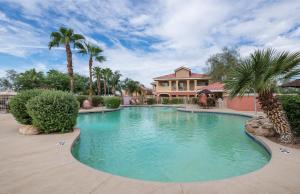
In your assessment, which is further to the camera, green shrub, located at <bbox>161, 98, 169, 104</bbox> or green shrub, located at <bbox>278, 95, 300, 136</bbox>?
green shrub, located at <bbox>161, 98, 169, 104</bbox>

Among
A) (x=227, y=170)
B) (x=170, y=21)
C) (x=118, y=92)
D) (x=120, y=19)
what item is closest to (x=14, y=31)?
(x=120, y=19)

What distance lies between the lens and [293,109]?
6.83m

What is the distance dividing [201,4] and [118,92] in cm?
4802

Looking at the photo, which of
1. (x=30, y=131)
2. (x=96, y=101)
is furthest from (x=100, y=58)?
(x=30, y=131)

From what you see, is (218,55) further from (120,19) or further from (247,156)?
(247,156)

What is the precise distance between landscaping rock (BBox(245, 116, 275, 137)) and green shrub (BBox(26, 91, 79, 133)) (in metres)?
8.33

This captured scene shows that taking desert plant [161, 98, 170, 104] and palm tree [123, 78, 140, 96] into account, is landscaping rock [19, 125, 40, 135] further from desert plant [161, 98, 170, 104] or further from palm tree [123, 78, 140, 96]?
palm tree [123, 78, 140, 96]

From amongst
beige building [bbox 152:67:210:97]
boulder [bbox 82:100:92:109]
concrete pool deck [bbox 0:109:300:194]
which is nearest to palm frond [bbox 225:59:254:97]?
concrete pool deck [bbox 0:109:300:194]

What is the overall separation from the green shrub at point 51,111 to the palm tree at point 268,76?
23.5 feet

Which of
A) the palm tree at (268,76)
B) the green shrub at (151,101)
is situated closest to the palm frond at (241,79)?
the palm tree at (268,76)

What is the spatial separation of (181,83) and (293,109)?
1531 inches

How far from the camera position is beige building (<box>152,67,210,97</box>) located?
44.1 meters

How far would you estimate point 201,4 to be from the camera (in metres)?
12.7

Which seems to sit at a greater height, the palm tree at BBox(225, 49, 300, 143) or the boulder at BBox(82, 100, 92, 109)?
the palm tree at BBox(225, 49, 300, 143)
